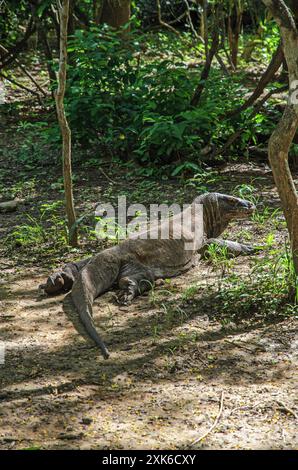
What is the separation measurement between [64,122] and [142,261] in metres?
1.18

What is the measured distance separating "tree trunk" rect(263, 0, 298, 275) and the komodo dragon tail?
124 cm

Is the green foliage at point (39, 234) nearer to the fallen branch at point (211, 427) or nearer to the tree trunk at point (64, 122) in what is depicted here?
the tree trunk at point (64, 122)

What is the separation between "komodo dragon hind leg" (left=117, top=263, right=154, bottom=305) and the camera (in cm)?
481

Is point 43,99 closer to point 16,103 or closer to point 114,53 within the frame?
point 16,103

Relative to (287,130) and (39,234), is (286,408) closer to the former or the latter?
(287,130)

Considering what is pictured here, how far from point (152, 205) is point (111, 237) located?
1136mm

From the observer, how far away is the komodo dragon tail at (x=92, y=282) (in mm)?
4375

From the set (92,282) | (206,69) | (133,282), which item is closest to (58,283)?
(92,282)

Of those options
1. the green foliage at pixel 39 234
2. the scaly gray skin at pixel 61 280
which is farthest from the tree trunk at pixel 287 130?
the green foliage at pixel 39 234

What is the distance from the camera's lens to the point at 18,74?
40.6 feet


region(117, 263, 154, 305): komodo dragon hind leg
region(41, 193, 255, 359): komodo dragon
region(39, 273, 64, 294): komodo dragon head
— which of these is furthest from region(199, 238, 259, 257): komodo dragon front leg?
region(39, 273, 64, 294): komodo dragon head

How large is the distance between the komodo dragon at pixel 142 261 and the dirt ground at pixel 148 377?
0.10 metres

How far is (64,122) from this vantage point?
5438 mm

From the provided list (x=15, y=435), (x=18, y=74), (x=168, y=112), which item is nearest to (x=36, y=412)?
(x=15, y=435)
